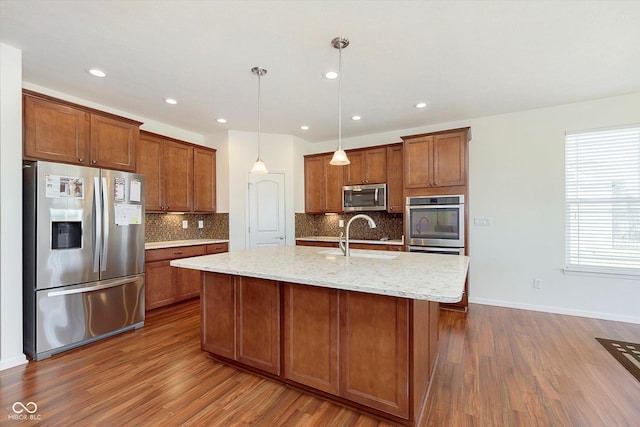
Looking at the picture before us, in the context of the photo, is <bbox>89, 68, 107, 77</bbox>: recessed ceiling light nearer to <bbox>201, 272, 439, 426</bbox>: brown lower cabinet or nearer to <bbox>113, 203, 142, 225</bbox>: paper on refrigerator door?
<bbox>113, 203, 142, 225</bbox>: paper on refrigerator door

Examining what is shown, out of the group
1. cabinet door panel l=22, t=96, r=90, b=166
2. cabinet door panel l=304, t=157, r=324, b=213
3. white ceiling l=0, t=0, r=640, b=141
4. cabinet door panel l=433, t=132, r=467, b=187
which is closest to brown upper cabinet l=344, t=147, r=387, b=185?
cabinet door panel l=304, t=157, r=324, b=213

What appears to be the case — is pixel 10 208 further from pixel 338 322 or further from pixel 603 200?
pixel 603 200

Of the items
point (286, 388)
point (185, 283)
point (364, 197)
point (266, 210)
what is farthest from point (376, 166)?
point (286, 388)

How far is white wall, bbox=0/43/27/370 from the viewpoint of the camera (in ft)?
7.76

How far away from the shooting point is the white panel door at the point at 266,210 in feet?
16.0

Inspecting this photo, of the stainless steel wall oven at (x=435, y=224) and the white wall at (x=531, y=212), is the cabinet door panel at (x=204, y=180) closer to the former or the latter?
the stainless steel wall oven at (x=435, y=224)

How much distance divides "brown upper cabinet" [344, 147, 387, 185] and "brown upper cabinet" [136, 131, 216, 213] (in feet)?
7.43

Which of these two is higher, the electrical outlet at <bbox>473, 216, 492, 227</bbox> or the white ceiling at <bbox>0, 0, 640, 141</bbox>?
the white ceiling at <bbox>0, 0, 640, 141</bbox>

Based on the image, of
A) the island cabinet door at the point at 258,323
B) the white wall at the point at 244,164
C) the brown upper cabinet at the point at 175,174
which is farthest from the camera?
the white wall at the point at 244,164

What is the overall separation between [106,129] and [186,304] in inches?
97.0

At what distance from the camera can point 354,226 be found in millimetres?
5230

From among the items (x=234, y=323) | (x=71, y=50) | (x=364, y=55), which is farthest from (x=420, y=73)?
(x=71, y=50)

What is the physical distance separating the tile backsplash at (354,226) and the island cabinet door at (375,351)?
312 cm

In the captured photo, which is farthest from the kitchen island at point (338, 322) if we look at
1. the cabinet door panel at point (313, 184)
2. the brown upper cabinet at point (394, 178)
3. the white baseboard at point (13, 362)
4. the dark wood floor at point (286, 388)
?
the cabinet door panel at point (313, 184)
